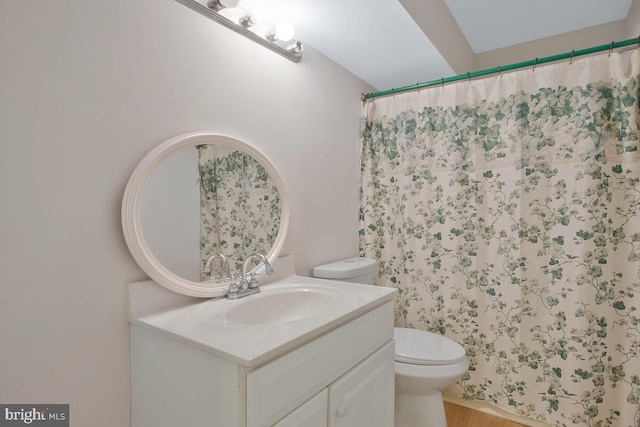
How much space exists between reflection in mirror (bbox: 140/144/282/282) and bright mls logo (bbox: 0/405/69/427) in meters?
0.47

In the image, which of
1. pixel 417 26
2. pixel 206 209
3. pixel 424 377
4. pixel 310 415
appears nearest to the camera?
pixel 310 415

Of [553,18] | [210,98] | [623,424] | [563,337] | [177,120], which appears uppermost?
[553,18]

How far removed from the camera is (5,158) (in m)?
0.81

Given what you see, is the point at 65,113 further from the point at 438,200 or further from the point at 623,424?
the point at 623,424

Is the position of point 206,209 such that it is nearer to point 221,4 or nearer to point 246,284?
point 246,284

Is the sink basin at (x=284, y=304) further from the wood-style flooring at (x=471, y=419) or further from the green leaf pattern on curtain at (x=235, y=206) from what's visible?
the wood-style flooring at (x=471, y=419)

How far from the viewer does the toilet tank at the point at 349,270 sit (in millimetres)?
1765

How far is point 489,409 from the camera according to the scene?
1.90 metres

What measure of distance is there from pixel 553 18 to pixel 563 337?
2.07 meters

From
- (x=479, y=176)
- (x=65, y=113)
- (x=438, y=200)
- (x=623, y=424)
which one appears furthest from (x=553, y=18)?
(x=65, y=113)

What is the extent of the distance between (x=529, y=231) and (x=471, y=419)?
111cm

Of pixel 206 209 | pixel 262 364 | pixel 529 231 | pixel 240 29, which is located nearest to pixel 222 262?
pixel 206 209

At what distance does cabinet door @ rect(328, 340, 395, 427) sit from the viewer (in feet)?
3.45

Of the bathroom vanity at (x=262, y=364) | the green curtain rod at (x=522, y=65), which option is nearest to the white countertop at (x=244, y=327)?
the bathroom vanity at (x=262, y=364)
